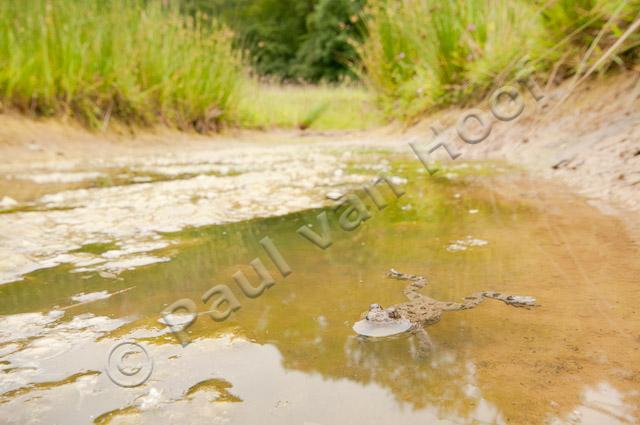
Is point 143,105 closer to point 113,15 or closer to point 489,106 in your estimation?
point 113,15

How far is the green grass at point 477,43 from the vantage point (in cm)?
290

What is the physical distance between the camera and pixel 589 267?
1.11 metres

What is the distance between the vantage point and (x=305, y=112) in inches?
384

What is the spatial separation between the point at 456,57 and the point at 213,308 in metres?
4.20

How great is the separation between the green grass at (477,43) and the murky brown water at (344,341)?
1712 millimetres

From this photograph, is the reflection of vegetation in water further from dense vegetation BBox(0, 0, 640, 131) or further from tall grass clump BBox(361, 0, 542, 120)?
tall grass clump BBox(361, 0, 542, 120)

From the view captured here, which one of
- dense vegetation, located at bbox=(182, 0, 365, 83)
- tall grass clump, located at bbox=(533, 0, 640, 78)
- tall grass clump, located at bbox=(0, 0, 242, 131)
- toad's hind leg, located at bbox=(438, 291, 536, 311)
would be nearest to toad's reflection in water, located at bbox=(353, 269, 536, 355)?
toad's hind leg, located at bbox=(438, 291, 536, 311)

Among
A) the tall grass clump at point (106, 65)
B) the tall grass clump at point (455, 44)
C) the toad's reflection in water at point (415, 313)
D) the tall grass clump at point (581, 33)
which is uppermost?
the tall grass clump at point (106, 65)

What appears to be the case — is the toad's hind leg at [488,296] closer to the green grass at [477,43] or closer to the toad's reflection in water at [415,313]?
the toad's reflection in water at [415,313]

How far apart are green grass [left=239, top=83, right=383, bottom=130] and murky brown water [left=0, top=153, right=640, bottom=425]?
19.9 ft

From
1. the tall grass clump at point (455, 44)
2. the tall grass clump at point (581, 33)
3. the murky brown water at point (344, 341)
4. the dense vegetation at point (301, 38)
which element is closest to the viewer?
the murky brown water at point (344, 341)

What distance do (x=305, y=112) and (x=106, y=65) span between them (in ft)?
17.2

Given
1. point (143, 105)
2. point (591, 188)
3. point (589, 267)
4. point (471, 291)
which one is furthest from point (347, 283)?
point (143, 105)

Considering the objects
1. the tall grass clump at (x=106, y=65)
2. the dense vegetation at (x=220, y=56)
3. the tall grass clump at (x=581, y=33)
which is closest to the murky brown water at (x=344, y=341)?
the tall grass clump at (x=581, y=33)
